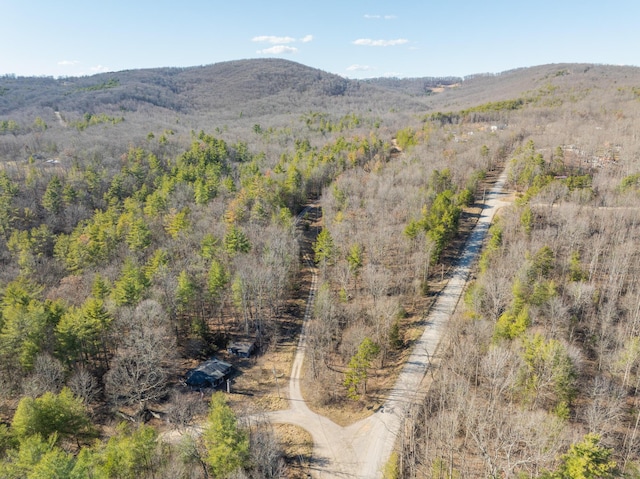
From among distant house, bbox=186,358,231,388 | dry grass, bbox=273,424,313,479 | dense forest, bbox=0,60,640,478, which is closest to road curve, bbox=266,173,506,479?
dry grass, bbox=273,424,313,479

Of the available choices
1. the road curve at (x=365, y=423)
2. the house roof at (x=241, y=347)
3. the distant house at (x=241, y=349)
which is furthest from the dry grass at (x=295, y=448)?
the house roof at (x=241, y=347)

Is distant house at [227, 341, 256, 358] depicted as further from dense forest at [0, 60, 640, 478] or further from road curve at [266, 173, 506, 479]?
→ road curve at [266, 173, 506, 479]

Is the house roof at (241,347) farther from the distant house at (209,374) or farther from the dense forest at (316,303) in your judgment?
the distant house at (209,374)

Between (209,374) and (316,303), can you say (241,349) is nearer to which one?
(209,374)

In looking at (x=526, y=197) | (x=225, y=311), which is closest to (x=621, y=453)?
(x=225, y=311)

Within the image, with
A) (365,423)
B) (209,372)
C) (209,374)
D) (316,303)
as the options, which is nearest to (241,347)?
(209,372)

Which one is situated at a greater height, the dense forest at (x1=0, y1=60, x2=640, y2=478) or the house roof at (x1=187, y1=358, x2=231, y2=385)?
the dense forest at (x1=0, y1=60, x2=640, y2=478)
